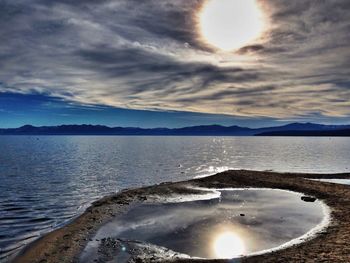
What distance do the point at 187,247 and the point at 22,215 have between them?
64.7 ft

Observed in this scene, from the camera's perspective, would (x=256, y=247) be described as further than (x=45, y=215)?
No

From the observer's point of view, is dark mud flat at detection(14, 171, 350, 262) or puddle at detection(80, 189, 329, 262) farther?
puddle at detection(80, 189, 329, 262)

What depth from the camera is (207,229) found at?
84.3ft

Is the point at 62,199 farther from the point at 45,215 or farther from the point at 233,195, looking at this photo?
the point at 233,195

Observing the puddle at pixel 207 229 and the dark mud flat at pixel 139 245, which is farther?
the puddle at pixel 207 229

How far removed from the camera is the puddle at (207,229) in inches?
822

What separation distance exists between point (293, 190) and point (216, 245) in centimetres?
2918

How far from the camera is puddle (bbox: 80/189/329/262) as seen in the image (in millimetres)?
20891

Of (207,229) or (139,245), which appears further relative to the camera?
(207,229)

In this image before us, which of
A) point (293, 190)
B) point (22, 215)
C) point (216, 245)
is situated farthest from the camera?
point (293, 190)

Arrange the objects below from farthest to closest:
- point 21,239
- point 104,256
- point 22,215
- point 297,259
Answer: point 22,215, point 21,239, point 104,256, point 297,259

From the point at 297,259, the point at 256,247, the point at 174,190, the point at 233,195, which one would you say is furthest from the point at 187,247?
the point at 174,190

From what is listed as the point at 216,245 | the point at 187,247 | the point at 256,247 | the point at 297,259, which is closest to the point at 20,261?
the point at 187,247

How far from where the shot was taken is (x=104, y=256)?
20281 millimetres
